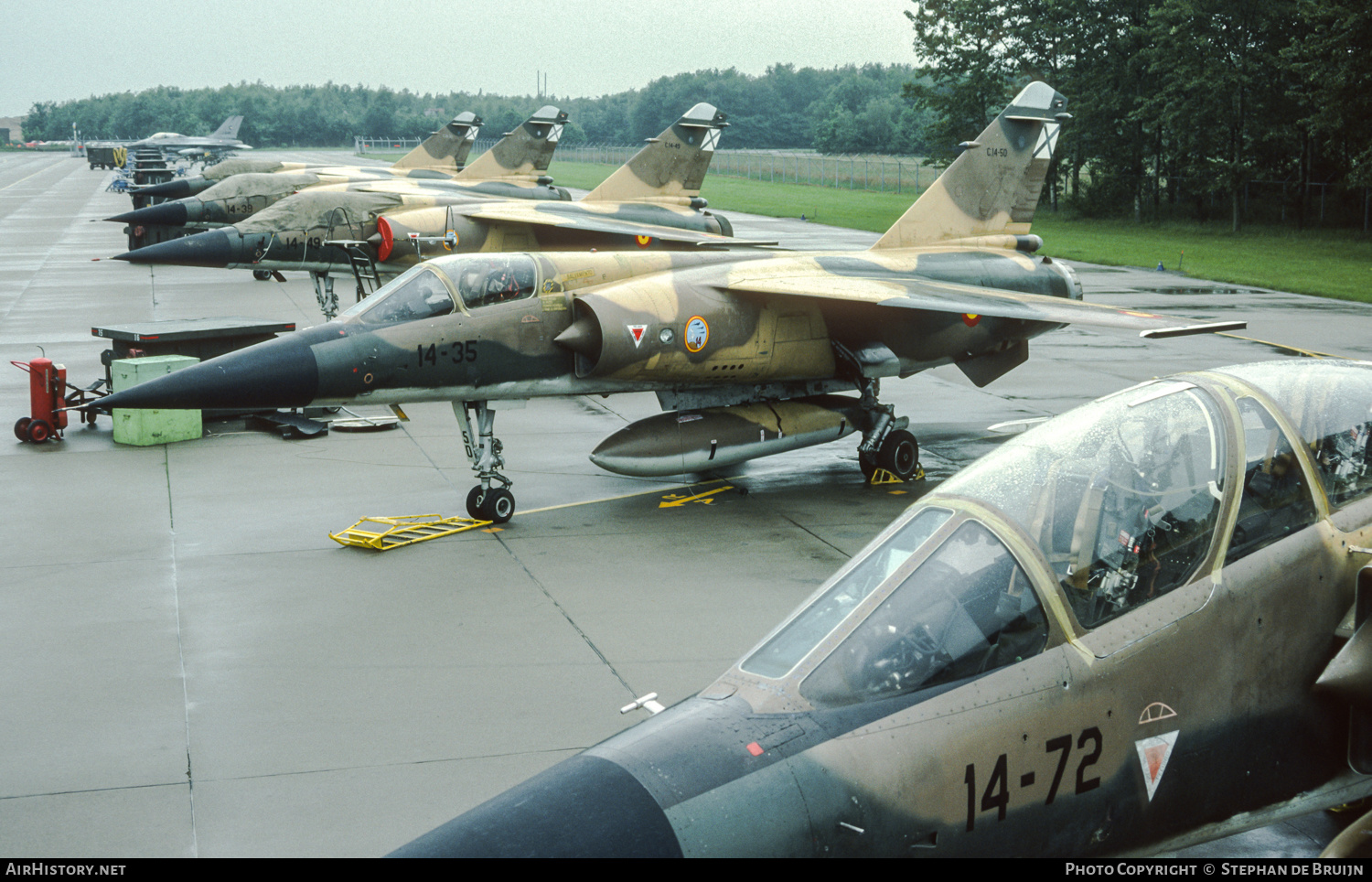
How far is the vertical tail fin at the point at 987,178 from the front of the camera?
16266 mm

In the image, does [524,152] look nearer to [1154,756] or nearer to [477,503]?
[477,503]

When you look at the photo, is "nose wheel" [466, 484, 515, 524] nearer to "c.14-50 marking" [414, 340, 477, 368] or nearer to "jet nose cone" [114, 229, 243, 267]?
"c.14-50 marking" [414, 340, 477, 368]

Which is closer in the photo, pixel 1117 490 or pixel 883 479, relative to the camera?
pixel 1117 490

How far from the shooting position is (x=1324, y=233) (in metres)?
43.8

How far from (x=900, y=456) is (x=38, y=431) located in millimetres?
11233

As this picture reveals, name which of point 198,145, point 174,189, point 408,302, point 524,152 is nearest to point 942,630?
point 408,302

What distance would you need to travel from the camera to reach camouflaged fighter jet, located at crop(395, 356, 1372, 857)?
12.4ft

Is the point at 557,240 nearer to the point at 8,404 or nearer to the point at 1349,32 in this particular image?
the point at 8,404

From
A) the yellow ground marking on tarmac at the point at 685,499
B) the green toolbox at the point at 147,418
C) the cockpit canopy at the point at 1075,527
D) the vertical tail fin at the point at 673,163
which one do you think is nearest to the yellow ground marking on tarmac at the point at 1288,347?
the vertical tail fin at the point at 673,163

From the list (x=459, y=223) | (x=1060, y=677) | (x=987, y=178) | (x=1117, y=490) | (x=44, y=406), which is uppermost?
(x=987, y=178)

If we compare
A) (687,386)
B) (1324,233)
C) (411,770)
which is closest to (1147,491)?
(411,770)

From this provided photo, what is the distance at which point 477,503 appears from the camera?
12312 mm

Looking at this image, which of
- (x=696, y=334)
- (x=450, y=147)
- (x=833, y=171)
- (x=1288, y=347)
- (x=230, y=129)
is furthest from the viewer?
(x=230, y=129)

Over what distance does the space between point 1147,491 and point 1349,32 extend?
3810 centimetres
